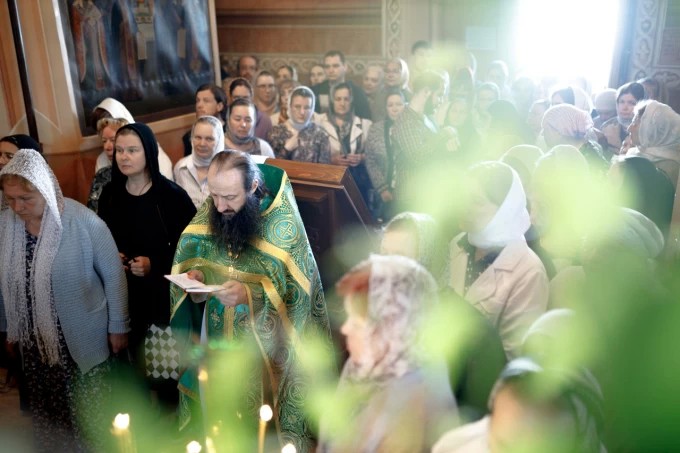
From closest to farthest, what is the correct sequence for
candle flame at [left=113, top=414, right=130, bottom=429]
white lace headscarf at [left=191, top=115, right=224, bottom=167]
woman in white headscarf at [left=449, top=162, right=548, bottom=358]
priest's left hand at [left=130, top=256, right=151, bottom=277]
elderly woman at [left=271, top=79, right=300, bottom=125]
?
1. candle flame at [left=113, top=414, right=130, bottom=429]
2. woman in white headscarf at [left=449, top=162, right=548, bottom=358]
3. priest's left hand at [left=130, top=256, right=151, bottom=277]
4. white lace headscarf at [left=191, top=115, right=224, bottom=167]
5. elderly woman at [left=271, top=79, right=300, bottom=125]

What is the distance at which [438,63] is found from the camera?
7.68 m

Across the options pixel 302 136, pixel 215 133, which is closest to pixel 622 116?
pixel 302 136

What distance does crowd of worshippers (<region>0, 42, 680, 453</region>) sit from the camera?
1260mm

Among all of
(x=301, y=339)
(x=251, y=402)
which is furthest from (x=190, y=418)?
(x=301, y=339)

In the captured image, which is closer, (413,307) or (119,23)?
(413,307)

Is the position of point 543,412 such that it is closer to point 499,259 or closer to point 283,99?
point 499,259

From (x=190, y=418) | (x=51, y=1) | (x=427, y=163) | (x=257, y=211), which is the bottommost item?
(x=190, y=418)

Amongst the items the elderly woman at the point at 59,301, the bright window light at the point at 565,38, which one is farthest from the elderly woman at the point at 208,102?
the bright window light at the point at 565,38

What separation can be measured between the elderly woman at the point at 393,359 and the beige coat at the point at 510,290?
2.10 feet

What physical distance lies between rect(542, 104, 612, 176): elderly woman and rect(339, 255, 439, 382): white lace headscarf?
281cm

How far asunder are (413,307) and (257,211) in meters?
1.21

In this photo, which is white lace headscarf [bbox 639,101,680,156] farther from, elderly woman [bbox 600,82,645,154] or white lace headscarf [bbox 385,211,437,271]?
white lace headscarf [bbox 385,211,437,271]

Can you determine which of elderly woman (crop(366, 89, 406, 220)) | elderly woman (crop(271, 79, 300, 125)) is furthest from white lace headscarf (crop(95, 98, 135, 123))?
elderly woman (crop(366, 89, 406, 220))

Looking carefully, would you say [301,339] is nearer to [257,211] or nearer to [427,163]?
[257,211]
